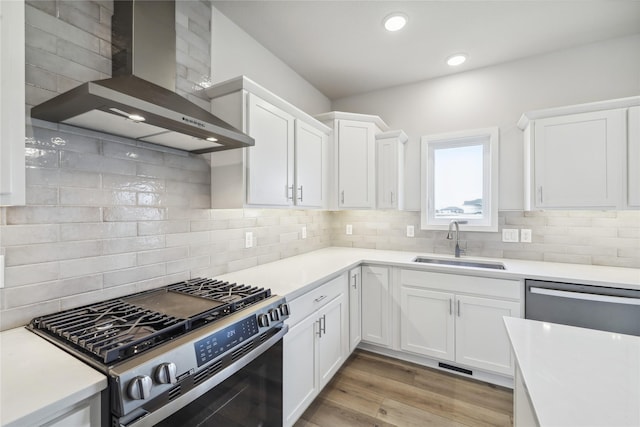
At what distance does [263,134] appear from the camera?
193 centimetres

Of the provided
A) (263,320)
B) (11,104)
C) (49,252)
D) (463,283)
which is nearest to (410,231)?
(463,283)

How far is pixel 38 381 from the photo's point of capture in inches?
31.3

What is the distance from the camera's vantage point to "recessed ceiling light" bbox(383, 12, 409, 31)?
2078 mm

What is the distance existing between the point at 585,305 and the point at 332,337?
5.76 ft

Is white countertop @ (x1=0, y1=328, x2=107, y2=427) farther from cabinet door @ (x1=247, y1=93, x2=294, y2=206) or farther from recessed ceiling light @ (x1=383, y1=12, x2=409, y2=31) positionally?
recessed ceiling light @ (x1=383, y1=12, x2=409, y2=31)

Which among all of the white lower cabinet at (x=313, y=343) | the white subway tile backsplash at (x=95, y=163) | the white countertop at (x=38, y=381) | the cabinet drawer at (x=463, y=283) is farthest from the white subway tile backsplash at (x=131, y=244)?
the cabinet drawer at (x=463, y=283)

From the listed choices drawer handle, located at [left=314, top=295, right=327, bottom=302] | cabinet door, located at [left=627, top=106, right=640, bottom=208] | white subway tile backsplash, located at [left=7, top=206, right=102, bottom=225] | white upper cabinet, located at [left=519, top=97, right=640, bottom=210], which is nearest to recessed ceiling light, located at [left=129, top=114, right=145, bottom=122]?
white subway tile backsplash, located at [left=7, top=206, right=102, bottom=225]

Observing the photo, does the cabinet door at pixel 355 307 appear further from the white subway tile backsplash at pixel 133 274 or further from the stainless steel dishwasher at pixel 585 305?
Result: the white subway tile backsplash at pixel 133 274

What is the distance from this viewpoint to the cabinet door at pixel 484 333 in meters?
2.16

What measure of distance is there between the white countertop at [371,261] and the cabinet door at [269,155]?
0.53 m

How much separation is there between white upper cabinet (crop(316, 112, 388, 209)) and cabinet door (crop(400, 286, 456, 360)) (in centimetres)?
102

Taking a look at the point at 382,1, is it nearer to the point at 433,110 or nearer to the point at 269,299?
the point at 433,110

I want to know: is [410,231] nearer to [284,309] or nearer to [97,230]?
[284,309]

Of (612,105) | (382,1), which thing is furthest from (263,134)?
(612,105)
